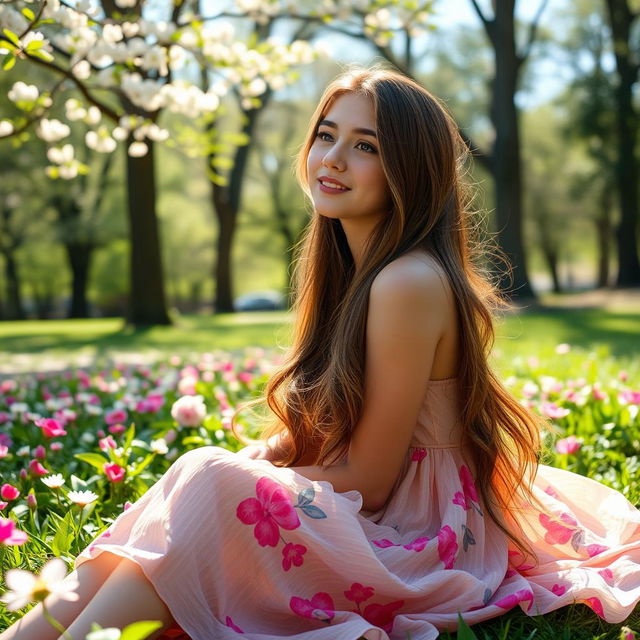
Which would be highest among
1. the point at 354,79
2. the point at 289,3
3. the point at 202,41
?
the point at 289,3

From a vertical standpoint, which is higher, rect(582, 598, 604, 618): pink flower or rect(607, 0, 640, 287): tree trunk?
rect(607, 0, 640, 287): tree trunk

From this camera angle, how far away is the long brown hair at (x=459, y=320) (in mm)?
2336

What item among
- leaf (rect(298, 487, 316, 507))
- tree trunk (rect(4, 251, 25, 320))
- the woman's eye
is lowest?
tree trunk (rect(4, 251, 25, 320))

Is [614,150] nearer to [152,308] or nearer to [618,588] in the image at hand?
[152,308]

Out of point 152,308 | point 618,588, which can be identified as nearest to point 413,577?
point 618,588

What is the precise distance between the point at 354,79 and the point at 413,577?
4.72 ft

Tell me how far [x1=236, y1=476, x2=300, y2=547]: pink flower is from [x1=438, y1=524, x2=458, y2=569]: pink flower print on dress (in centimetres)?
40

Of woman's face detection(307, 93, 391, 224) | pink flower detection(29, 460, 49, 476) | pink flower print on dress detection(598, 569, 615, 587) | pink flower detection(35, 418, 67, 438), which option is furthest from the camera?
pink flower detection(35, 418, 67, 438)

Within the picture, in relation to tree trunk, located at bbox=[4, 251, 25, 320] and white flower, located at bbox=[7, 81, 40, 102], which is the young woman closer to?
white flower, located at bbox=[7, 81, 40, 102]

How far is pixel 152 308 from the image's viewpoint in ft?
41.5

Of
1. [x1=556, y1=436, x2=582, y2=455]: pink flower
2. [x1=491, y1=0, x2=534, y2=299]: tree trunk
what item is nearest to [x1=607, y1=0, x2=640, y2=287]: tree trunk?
[x1=491, y1=0, x2=534, y2=299]: tree trunk

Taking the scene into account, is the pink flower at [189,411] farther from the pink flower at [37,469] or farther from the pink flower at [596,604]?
the pink flower at [596,604]

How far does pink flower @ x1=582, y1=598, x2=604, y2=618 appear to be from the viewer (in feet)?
7.09

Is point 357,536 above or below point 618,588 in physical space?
above
